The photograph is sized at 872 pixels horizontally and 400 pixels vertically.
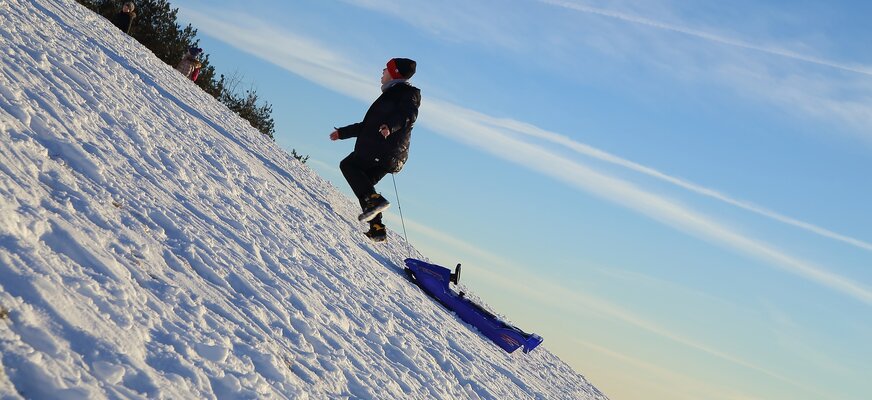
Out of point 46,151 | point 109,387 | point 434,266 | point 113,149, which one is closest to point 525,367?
point 434,266

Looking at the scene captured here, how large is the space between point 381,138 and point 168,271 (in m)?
5.76

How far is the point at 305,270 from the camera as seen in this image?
21.6ft

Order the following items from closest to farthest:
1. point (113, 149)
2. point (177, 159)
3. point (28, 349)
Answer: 1. point (28, 349)
2. point (113, 149)
3. point (177, 159)

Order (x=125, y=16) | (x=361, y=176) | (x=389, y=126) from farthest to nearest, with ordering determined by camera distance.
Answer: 1. (x=125, y=16)
2. (x=361, y=176)
3. (x=389, y=126)

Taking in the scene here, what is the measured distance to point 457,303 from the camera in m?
10.0

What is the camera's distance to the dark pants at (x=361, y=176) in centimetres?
1030

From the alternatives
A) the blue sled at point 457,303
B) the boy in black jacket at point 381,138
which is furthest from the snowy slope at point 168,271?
the boy in black jacket at point 381,138

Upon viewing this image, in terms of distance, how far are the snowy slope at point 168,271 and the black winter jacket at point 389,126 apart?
95 centimetres

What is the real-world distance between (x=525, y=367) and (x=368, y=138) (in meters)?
→ 3.44

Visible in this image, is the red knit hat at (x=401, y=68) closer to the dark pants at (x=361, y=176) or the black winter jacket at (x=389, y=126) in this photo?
the black winter jacket at (x=389, y=126)

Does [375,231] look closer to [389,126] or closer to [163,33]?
[389,126]

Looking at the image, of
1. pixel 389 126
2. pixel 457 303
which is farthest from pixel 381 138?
pixel 457 303

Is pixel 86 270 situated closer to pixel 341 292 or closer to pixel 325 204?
pixel 341 292

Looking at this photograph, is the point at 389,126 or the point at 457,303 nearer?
the point at 389,126
